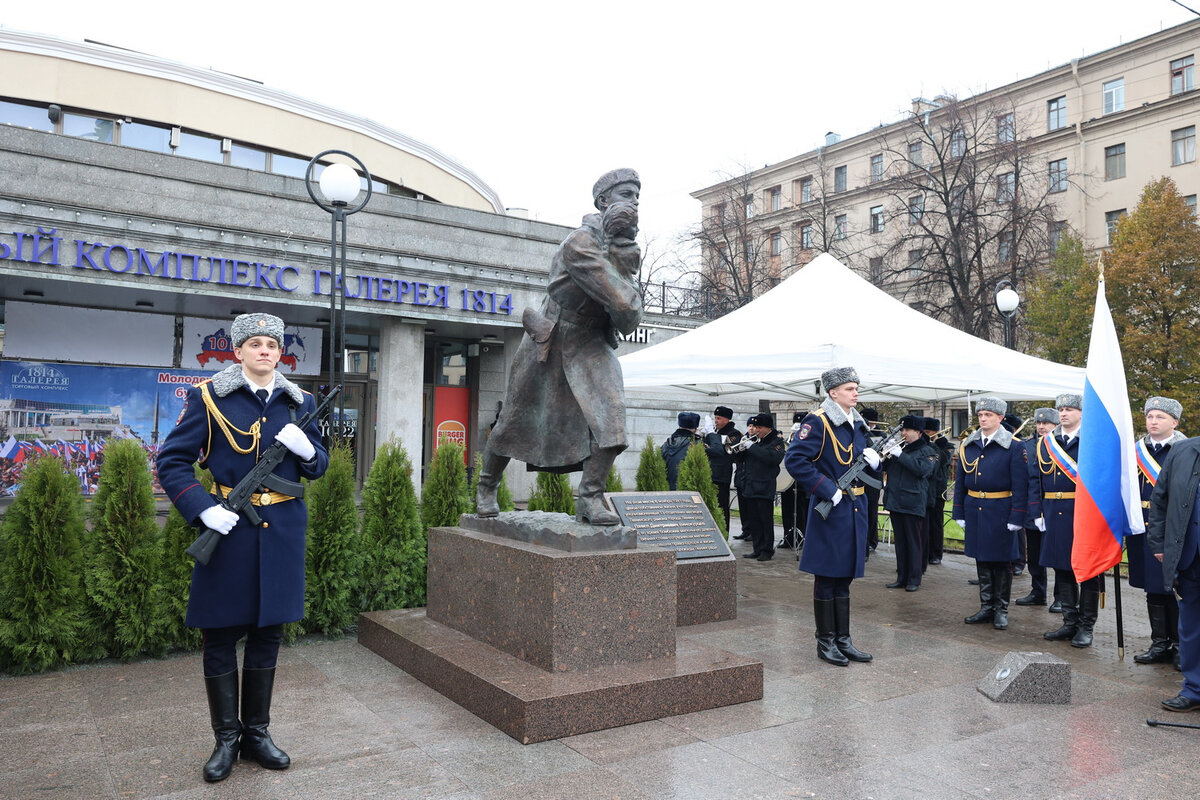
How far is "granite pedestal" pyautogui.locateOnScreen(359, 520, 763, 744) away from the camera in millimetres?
4379

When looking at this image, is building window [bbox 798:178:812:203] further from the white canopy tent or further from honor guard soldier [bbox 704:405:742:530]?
the white canopy tent

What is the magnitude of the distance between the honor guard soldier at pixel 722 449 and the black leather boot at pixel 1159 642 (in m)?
6.14

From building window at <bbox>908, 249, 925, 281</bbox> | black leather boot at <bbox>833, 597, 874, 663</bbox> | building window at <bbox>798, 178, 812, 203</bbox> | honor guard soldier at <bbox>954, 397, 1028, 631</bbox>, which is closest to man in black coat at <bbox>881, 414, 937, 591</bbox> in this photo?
honor guard soldier at <bbox>954, 397, 1028, 631</bbox>

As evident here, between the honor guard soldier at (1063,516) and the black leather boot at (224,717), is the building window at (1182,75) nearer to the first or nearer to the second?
the honor guard soldier at (1063,516)

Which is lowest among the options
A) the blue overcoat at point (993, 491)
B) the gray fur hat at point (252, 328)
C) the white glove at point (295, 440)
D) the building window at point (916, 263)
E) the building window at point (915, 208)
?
the blue overcoat at point (993, 491)

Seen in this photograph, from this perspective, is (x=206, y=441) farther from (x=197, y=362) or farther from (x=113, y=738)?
(x=197, y=362)

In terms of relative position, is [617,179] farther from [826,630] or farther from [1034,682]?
[1034,682]

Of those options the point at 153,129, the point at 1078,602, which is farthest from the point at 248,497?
the point at 153,129

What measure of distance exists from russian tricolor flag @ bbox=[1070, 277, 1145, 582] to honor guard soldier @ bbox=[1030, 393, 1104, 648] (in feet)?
3.34

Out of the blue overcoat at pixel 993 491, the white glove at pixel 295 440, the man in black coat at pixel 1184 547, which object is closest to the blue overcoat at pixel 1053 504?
the blue overcoat at pixel 993 491

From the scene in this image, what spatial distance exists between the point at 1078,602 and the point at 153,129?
64.1 feet

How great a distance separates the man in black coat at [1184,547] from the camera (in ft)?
16.1

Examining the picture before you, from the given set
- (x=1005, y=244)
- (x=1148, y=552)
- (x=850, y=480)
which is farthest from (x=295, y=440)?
(x=1005, y=244)

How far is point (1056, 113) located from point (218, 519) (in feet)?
151
